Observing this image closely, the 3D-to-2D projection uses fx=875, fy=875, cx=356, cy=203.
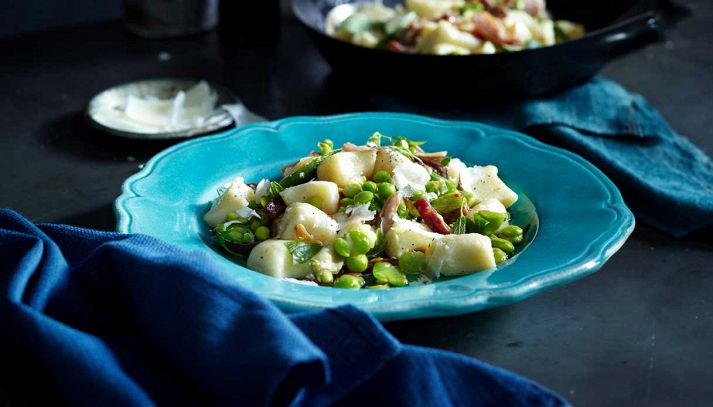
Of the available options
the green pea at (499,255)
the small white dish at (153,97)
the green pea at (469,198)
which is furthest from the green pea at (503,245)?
the small white dish at (153,97)

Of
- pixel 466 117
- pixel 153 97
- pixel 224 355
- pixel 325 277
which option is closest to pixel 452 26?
pixel 466 117

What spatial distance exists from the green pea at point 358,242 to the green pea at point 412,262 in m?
0.06

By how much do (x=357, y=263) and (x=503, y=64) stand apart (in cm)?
92

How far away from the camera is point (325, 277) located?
1421 mm

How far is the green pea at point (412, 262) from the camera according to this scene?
1440 millimetres

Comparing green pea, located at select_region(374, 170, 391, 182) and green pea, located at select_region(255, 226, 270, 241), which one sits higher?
green pea, located at select_region(374, 170, 391, 182)

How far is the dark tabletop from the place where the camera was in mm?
1348

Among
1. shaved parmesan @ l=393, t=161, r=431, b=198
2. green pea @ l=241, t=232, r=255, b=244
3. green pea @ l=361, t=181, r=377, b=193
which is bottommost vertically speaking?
green pea @ l=241, t=232, r=255, b=244

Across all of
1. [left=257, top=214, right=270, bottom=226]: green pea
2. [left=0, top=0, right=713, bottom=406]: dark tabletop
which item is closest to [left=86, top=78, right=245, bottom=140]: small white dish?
[left=0, top=0, right=713, bottom=406]: dark tabletop

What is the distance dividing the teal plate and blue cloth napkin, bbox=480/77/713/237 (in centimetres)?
22

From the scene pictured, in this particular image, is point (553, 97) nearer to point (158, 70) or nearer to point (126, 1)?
point (158, 70)

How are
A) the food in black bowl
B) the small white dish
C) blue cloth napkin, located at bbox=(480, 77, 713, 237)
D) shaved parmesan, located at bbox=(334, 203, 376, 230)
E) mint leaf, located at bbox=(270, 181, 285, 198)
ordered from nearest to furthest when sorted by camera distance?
1. shaved parmesan, located at bbox=(334, 203, 376, 230)
2. mint leaf, located at bbox=(270, 181, 285, 198)
3. blue cloth napkin, located at bbox=(480, 77, 713, 237)
4. the small white dish
5. the food in black bowl

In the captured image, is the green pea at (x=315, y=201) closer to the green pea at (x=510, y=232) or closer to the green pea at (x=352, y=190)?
the green pea at (x=352, y=190)

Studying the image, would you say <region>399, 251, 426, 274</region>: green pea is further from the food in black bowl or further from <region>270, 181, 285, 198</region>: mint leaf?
the food in black bowl
